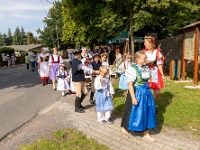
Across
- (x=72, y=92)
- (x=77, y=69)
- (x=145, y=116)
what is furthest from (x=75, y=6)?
(x=145, y=116)

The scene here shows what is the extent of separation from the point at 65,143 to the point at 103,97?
1457 millimetres

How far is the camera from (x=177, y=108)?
5.74 m

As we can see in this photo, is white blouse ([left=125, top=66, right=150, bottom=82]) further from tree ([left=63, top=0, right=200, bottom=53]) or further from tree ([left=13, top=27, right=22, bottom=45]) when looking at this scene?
tree ([left=13, top=27, right=22, bottom=45])

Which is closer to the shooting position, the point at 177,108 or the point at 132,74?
the point at 132,74

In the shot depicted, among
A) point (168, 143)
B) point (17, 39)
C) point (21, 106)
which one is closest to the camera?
point (168, 143)

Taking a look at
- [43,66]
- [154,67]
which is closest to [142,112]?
[154,67]

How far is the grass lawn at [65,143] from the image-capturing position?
372 centimetres

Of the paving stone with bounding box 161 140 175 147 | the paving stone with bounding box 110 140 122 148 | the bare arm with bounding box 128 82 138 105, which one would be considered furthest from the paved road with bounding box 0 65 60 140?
the paving stone with bounding box 161 140 175 147

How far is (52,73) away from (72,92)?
1650 mm

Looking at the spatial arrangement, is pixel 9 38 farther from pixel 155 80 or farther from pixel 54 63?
pixel 155 80

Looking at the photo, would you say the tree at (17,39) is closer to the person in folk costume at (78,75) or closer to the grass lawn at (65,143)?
the person in folk costume at (78,75)

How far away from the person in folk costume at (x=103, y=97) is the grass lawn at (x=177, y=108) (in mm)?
672

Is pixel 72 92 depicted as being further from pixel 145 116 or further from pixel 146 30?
pixel 146 30

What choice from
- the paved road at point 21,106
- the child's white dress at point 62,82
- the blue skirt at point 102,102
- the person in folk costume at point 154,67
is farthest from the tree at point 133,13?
the blue skirt at point 102,102
